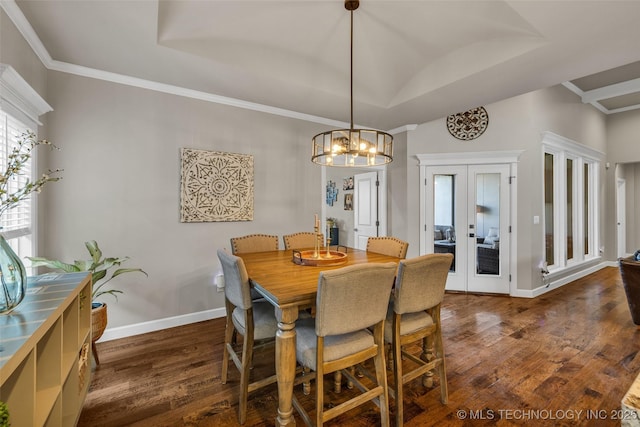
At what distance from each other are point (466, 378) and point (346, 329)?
1.35 metres

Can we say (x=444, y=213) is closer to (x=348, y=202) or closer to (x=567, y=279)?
(x=567, y=279)

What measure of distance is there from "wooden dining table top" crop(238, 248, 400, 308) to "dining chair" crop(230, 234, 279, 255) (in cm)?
25

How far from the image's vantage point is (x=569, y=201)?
5172 mm

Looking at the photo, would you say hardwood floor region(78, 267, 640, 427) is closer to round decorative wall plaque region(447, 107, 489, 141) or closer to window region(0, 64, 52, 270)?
window region(0, 64, 52, 270)

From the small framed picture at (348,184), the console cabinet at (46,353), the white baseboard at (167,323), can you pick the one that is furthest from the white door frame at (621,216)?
the console cabinet at (46,353)

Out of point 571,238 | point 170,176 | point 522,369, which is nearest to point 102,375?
point 170,176

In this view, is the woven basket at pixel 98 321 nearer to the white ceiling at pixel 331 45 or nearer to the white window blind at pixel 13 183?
the white window blind at pixel 13 183

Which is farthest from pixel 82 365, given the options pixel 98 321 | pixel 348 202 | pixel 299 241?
pixel 348 202

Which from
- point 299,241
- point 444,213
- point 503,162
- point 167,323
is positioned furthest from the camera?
point 444,213

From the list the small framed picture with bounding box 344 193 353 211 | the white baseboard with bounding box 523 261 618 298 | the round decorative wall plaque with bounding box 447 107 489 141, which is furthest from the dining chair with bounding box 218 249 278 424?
the small framed picture with bounding box 344 193 353 211

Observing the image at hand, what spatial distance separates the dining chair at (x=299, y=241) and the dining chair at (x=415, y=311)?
1.41 meters

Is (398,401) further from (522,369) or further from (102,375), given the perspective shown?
(102,375)

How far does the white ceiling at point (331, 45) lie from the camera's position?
2.02m

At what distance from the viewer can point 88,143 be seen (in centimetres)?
267
